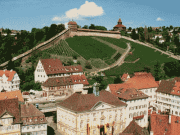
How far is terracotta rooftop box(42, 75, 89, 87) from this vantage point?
236 feet

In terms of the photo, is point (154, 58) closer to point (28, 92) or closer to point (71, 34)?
point (71, 34)

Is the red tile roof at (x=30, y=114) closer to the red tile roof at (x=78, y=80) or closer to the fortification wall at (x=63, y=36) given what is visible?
the red tile roof at (x=78, y=80)

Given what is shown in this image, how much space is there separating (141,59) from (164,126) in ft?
241

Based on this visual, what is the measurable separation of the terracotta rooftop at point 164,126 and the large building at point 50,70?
41.7 metres

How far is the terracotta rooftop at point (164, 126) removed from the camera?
151 feet

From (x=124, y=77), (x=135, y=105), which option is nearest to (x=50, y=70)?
(x=124, y=77)

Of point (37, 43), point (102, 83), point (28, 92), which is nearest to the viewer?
point (28, 92)

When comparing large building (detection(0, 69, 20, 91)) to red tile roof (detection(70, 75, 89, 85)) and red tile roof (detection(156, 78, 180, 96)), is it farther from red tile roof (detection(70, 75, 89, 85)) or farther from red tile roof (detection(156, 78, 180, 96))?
red tile roof (detection(156, 78, 180, 96))

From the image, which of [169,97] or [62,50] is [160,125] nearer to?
[169,97]

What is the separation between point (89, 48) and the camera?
12038 centimetres

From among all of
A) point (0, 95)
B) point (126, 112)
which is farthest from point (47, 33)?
point (126, 112)

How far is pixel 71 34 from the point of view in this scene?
13188 cm

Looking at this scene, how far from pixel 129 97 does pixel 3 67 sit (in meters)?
52.1

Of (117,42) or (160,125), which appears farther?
(117,42)
